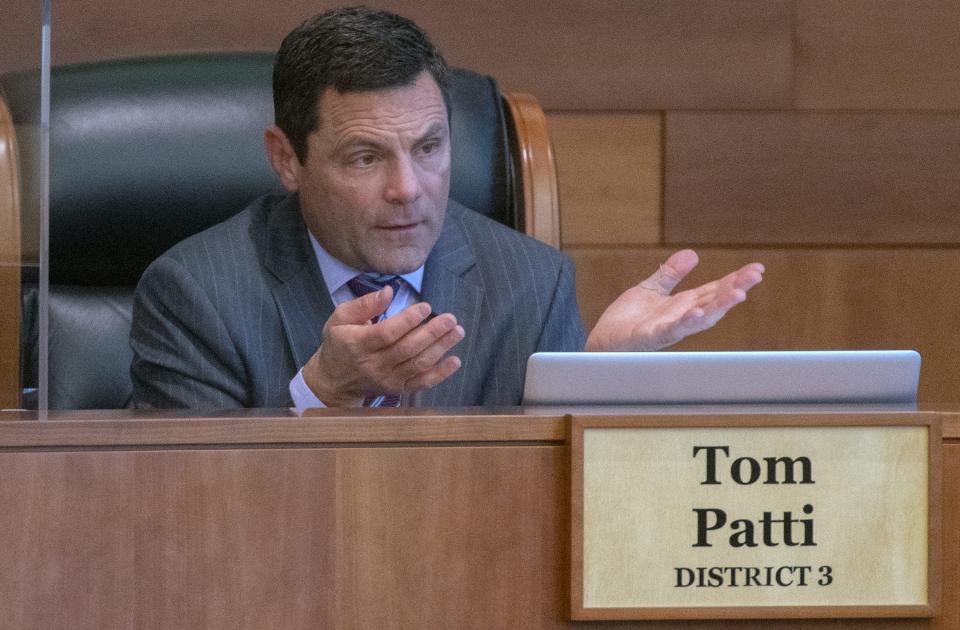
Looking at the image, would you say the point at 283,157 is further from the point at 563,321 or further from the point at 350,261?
the point at 563,321

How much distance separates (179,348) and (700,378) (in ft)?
2.62

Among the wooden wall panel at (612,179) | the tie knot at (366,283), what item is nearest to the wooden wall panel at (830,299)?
the wooden wall panel at (612,179)

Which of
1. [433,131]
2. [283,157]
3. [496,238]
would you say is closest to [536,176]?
[496,238]

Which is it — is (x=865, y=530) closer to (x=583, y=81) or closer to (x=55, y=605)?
(x=55, y=605)

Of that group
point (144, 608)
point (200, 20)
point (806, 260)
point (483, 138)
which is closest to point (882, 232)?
point (806, 260)

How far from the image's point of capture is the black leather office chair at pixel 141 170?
1.64 meters

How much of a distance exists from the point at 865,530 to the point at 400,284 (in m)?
0.96

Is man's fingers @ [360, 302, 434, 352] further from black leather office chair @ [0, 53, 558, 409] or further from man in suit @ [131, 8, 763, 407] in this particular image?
black leather office chair @ [0, 53, 558, 409]

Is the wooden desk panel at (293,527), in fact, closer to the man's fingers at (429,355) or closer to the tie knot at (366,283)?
the man's fingers at (429,355)

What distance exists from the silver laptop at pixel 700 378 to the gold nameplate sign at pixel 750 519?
0.07 m

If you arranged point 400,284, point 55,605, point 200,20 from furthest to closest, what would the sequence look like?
point 200,20, point 400,284, point 55,605

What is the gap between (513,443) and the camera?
29.0 inches

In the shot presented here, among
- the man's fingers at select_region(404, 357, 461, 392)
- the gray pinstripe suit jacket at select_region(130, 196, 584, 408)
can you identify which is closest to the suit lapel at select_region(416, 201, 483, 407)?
the gray pinstripe suit jacket at select_region(130, 196, 584, 408)

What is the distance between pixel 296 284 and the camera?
5.06ft
